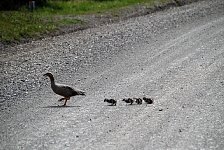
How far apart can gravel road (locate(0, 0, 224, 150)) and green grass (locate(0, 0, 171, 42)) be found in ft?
3.78

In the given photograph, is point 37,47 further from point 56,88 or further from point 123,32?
point 56,88

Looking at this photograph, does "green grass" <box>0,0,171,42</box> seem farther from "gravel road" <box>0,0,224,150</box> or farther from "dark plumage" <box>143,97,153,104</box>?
"dark plumage" <box>143,97,153,104</box>

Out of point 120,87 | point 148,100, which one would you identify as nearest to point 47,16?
point 120,87

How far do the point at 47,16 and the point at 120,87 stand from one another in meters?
12.0

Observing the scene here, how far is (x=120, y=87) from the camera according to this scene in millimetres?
13359

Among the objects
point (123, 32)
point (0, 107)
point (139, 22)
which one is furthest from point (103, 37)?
point (0, 107)

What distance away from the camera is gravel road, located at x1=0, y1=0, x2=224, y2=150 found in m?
9.28

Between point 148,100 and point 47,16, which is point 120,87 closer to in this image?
point 148,100

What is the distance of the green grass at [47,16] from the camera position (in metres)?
21.4

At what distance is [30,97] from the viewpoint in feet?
41.0

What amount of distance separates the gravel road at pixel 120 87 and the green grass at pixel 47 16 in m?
1.15

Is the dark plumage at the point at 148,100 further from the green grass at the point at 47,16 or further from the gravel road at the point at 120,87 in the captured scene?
the green grass at the point at 47,16

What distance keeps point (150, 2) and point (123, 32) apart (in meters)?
8.87

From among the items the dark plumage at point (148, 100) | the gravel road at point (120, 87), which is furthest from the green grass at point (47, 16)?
the dark plumage at point (148, 100)
